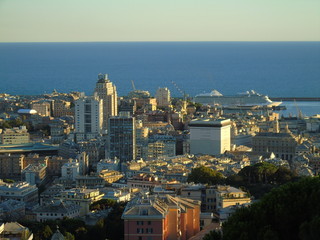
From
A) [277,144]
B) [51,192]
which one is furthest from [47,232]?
[277,144]

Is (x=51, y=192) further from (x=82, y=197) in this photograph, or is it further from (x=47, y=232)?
(x=47, y=232)

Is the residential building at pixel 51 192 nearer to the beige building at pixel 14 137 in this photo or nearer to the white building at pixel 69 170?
the white building at pixel 69 170

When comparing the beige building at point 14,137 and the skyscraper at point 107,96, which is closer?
the beige building at point 14,137

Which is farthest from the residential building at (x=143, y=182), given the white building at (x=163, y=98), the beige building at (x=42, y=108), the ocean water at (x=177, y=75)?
the ocean water at (x=177, y=75)

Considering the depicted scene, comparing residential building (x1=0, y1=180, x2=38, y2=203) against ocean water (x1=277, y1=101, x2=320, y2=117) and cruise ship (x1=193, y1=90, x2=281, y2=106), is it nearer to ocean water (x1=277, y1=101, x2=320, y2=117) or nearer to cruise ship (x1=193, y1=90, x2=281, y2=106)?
ocean water (x1=277, y1=101, x2=320, y2=117)

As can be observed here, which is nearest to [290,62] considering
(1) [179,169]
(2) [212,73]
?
(2) [212,73]

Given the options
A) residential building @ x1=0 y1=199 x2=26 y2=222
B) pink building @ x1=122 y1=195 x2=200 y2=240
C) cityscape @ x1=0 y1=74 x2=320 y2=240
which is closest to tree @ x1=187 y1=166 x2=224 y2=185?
cityscape @ x1=0 y1=74 x2=320 y2=240

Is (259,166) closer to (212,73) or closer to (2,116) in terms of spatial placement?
(2,116)
